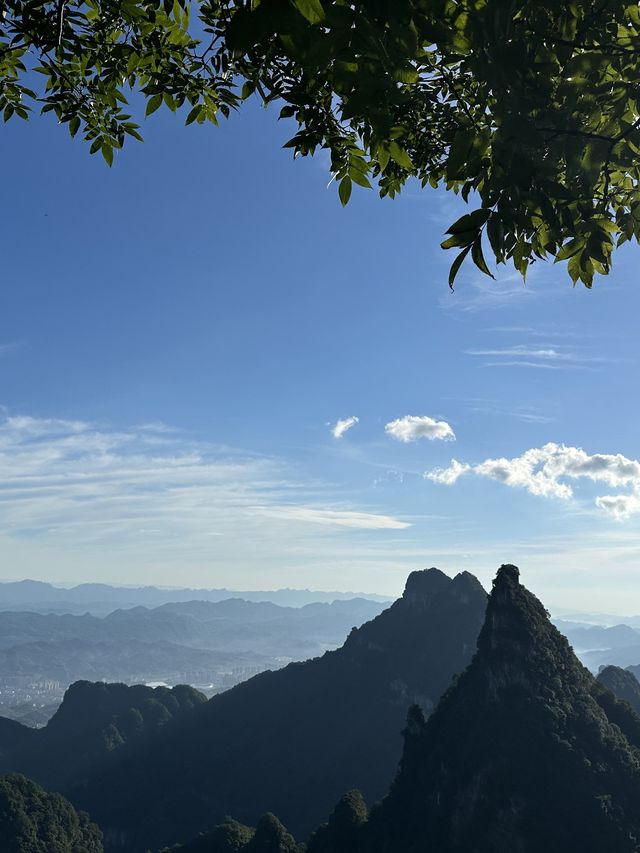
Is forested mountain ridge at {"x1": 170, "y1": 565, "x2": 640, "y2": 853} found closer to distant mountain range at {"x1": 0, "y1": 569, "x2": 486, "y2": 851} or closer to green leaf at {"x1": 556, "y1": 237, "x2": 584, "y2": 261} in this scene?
distant mountain range at {"x1": 0, "y1": 569, "x2": 486, "y2": 851}

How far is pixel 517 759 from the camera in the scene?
5528 centimetres

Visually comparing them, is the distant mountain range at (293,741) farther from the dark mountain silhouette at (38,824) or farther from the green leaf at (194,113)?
the green leaf at (194,113)

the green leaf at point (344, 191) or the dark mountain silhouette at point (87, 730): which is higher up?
the green leaf at point (344, 191)

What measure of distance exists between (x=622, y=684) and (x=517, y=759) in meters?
64.4

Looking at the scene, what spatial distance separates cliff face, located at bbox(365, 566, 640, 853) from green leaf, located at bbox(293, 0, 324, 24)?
58.4 m

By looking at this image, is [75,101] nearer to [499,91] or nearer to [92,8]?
[92,8]

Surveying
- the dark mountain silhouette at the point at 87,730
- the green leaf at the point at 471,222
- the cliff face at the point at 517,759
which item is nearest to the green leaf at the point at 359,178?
the green leaf at the point at 471,222

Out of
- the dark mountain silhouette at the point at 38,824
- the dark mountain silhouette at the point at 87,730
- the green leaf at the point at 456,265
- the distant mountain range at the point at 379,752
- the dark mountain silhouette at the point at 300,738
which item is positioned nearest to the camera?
the green leaf at the point at 456,265

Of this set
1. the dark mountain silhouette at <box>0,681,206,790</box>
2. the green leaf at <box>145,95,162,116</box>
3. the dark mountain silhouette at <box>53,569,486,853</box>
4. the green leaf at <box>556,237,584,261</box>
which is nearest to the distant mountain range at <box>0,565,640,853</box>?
the dark mountain silhouette at <box>53,569,486,853</box>

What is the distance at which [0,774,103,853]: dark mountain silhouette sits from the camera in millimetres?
67250

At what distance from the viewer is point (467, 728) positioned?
61.3 metres

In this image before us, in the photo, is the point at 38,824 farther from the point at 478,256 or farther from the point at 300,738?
the point at 478,256

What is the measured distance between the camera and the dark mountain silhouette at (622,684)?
342ft

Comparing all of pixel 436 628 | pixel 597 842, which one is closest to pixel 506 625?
pixel 597 842
